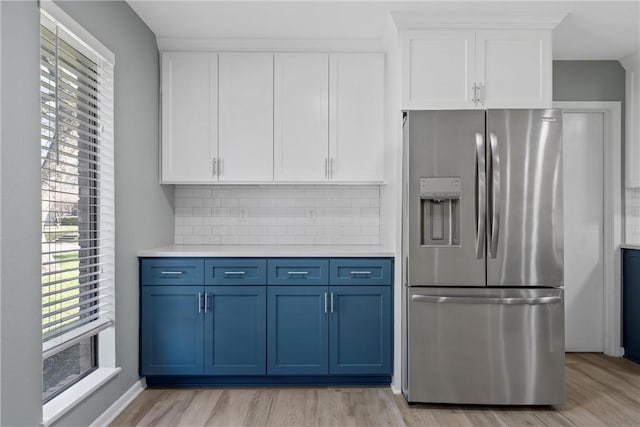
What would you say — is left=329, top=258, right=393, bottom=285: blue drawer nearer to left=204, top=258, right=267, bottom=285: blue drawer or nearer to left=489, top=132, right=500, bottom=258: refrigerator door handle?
left=204, top=258, right=267, bottom=285: blue drawer

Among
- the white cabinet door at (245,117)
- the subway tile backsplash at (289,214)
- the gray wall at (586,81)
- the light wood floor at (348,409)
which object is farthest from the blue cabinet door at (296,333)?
the gray wall at (586,81)

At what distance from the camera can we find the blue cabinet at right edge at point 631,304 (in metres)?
3.45

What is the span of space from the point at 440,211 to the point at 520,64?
1142mm

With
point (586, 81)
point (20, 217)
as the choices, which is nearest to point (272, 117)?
A: point (20, 217)

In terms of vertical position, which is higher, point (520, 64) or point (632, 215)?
point (520, 64)

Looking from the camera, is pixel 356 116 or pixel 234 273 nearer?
pixel 234 273

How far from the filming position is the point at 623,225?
11.9 ft

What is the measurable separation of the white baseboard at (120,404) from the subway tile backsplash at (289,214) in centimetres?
120

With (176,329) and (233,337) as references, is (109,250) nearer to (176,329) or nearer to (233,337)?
(176,329)

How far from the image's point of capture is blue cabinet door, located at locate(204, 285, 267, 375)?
2.91m

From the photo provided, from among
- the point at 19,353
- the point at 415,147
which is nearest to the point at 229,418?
the point at 19,353

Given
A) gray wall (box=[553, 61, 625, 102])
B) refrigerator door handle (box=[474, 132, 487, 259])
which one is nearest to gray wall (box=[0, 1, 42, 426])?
A: refrigerator door handle (box=[474, 132, 487, 259])

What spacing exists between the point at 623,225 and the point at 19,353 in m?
4.21

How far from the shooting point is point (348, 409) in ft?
8.67
